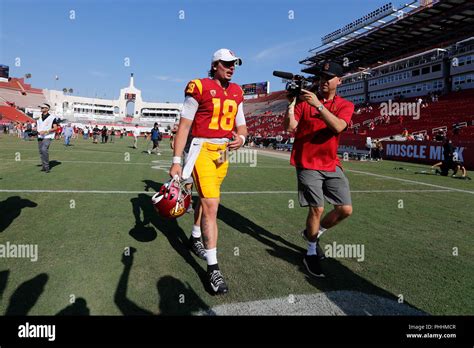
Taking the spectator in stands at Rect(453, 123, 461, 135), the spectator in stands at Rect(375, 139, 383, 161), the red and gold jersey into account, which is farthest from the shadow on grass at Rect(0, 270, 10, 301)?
the spectator in stands at Rect(453, 123, 461, 135)

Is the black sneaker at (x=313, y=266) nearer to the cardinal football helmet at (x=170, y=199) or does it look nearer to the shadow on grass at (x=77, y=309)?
the cardinal football helmet at (x=170, y=199)

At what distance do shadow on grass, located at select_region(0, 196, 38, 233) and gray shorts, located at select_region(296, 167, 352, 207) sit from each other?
381 centimetres

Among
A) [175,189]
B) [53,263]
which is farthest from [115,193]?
[175,189]

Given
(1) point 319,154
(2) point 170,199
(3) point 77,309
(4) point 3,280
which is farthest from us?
(1) point 319,154

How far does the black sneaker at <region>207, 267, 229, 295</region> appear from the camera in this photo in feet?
8.89

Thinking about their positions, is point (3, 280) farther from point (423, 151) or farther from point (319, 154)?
point (423, 151)

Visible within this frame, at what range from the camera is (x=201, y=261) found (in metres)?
3.48

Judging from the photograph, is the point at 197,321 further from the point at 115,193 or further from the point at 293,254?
the point at 115,193

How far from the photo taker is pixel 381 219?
211 inches

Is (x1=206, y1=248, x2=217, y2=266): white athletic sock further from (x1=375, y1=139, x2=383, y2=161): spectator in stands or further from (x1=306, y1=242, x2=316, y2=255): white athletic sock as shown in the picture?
(x1=375, y1=139, x2=383, y2=161): spectator in stands

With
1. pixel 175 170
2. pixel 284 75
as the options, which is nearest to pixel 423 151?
pixel 284 75

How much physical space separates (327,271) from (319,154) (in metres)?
1.24

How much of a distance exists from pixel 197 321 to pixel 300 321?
0.75 meters

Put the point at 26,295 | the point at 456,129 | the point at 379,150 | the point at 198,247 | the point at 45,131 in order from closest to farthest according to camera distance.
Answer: the point at 26,295
the point at 198,247
the point at 45,131
the point at 379,150
the point at 456,129
